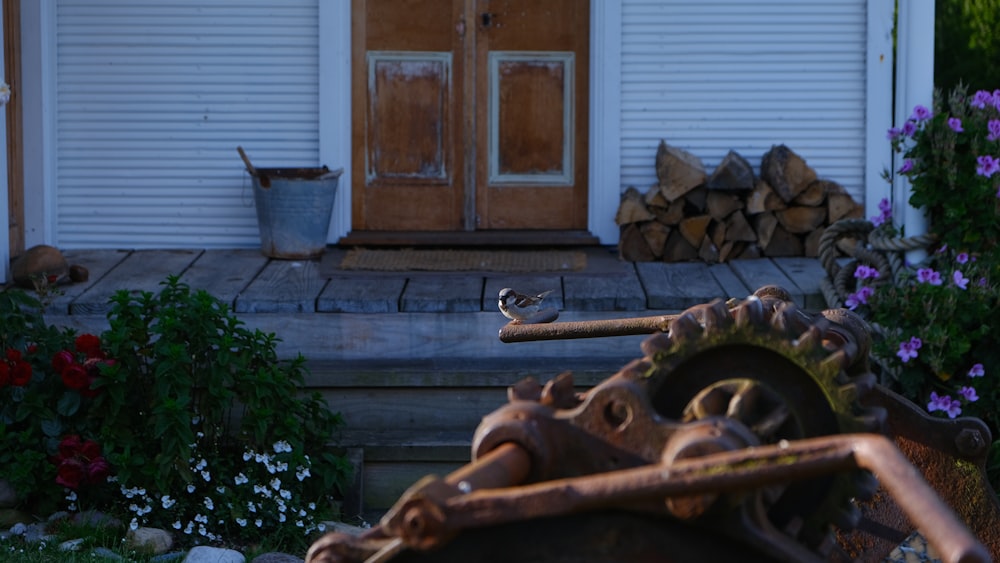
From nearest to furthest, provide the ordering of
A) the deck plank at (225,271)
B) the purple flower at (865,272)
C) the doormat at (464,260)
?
the purple flower at (865,272) → the deck plank at (225,271) → the doormat at (464,260)

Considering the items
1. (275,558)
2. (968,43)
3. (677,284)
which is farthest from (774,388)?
(968,43)

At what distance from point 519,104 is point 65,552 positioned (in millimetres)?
3888

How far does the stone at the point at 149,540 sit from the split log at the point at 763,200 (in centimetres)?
352

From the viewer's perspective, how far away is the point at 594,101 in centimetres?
756

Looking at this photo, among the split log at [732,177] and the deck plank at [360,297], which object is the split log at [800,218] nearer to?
the split log at [732,177]

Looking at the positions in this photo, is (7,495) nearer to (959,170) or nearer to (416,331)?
(416,331)

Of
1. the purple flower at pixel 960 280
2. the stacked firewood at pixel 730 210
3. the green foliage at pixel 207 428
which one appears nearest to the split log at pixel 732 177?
the stacked firewood at pixel 730 210

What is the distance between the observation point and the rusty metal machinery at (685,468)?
1605 mm

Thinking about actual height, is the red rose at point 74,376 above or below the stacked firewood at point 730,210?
below

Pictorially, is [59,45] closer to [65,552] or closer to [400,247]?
[400,247]

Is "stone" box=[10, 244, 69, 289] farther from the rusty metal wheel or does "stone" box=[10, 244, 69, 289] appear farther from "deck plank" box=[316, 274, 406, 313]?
the rusty metal wheel

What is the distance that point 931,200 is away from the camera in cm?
593

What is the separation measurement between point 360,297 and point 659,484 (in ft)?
15.5

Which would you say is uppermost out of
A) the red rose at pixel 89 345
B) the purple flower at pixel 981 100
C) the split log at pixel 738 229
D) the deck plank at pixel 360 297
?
the purple flower at pixel 981 100
